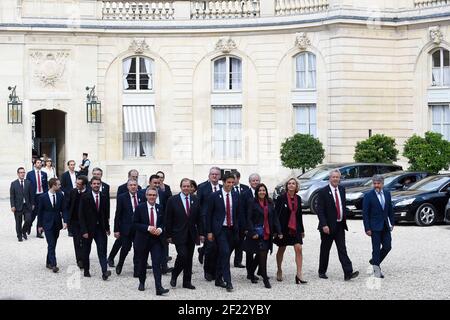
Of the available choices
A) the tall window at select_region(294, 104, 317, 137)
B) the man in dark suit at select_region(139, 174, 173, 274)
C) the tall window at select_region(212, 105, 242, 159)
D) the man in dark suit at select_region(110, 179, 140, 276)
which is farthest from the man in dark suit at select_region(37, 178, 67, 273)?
the tall window at select_region(212, 105, 242, 159)

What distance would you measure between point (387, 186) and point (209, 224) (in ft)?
43.1

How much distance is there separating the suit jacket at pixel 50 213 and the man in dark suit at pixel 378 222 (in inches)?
212

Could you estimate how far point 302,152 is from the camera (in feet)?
119

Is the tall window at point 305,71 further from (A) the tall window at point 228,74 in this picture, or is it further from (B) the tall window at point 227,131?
(B) the tall window at point 227,131

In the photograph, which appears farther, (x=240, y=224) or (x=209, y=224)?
(x=240, y=224)

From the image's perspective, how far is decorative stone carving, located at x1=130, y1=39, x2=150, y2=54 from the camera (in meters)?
40.0

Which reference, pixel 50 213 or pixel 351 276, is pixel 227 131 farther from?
pixel 351 276

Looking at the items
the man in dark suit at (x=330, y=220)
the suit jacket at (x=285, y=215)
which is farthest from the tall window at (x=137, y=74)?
the suit jacket at (x=285, y=215)

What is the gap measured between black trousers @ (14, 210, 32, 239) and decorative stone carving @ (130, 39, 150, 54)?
1708 centimetres

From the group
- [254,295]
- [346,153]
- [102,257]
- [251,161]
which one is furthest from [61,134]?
[254,295]

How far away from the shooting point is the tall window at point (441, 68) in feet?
120

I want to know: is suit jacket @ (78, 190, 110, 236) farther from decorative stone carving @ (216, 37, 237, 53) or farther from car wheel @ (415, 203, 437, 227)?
decorative stone carving @ (216, 37, 237, 53)

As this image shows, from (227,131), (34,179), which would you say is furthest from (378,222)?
(227,131)

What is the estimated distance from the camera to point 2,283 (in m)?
16.6
